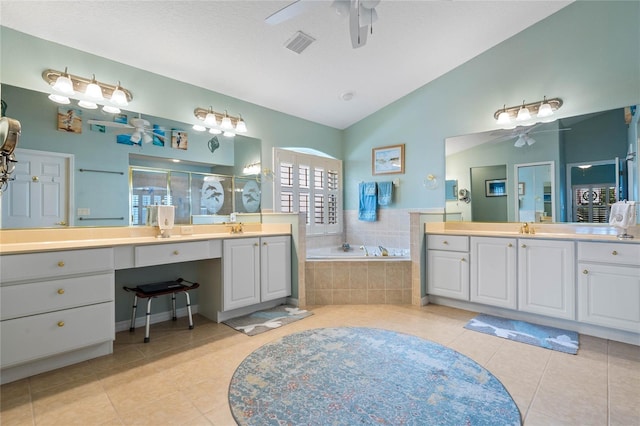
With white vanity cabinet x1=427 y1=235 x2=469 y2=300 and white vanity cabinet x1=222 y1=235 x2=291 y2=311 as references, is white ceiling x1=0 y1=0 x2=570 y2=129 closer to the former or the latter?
white vanity cabinet x1=222 y1=235 x2=291 y2=311

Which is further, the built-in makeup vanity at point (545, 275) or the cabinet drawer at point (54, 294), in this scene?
the built-in makeup vanity at point (545, 275)

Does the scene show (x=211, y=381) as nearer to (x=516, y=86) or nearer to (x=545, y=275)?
(x=545, y=275)

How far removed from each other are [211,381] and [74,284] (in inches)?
45.6

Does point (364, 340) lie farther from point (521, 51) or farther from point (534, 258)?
point (521, 51)

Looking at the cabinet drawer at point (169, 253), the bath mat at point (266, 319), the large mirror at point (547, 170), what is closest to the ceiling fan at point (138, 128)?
the cabinet drawer at point (169, 253)

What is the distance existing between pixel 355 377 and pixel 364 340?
1.90 ft

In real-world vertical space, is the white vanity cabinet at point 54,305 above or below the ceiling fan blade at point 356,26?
below

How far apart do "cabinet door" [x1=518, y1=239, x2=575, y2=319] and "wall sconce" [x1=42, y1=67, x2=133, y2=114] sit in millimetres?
3972

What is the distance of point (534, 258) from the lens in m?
2.88

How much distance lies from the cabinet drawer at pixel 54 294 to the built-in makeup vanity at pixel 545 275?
3164 mm

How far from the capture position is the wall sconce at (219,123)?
11.3ft

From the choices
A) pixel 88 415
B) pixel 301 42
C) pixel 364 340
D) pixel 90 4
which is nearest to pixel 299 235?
pixel 364 340

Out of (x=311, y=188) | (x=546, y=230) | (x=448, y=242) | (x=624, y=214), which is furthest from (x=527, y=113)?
(x=311, y=188)

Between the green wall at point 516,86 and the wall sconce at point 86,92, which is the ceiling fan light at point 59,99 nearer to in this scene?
the wall sconce at point 86,92
